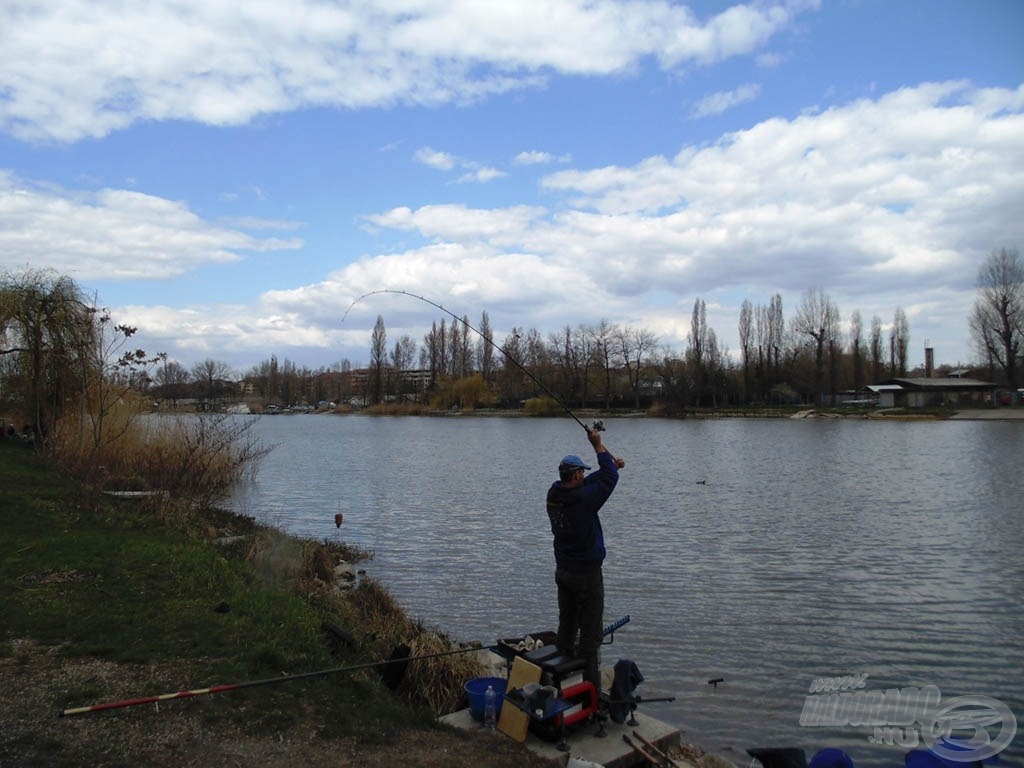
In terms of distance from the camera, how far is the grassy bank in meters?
4.81

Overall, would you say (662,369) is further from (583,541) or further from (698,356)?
(583,541)

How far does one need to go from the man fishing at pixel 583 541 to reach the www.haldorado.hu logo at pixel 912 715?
9.96ft

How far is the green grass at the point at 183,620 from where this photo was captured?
556 cm

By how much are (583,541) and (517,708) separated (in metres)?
1.38

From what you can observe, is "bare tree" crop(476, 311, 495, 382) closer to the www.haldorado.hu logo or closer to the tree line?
the tree line

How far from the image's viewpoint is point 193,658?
6.20m

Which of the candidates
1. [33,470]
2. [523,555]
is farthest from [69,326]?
[523,555]

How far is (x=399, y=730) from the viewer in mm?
5383

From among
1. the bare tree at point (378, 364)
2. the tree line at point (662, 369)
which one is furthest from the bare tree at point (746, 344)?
the bare tree at point (378, 364)

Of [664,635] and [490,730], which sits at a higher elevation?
[490,730]

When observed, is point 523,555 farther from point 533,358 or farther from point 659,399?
point 533,358

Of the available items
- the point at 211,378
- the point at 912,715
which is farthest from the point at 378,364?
the point at 912,715

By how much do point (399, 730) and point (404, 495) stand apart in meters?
18.9

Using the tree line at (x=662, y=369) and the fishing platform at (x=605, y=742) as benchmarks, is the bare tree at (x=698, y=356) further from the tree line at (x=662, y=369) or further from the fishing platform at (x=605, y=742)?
the fishing platform at (x=605, y=742)
